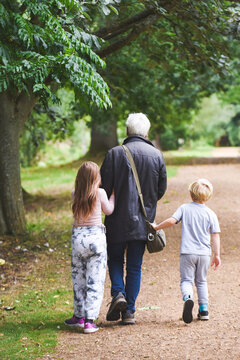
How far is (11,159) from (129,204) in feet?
14.8

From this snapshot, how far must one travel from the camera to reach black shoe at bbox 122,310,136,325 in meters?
4.89

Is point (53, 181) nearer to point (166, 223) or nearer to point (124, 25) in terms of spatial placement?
point (124, 25)

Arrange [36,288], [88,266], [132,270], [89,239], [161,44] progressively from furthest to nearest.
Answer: [161,44]
[36,288]
[132,270]
[88,266]
[89,239]

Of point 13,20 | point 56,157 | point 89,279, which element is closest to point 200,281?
point 89,279

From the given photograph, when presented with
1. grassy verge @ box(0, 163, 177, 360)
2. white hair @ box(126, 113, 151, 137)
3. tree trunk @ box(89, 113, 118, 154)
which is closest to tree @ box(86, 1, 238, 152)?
white hair @ box(126, 113, 151, 137)

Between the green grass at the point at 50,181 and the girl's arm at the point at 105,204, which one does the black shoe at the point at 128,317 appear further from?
the green grass at the point at 50,181

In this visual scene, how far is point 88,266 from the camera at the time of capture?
473 centimetres

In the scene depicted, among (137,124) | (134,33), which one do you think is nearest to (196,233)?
(137,124)

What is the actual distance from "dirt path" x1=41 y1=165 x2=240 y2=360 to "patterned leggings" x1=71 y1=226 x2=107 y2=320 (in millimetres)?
291

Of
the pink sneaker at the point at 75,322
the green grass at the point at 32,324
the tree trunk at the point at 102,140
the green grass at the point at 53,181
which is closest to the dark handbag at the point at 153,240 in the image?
the pink sneaker at the point at 75,322

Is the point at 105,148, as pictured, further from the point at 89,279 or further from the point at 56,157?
the point at 89,279

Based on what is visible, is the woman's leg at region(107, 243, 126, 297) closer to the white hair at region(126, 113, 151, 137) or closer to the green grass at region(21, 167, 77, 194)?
the white hair at region(126, 113, 151, 137)

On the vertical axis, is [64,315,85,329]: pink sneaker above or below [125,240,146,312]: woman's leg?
below

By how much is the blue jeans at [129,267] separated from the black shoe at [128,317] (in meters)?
0.04
